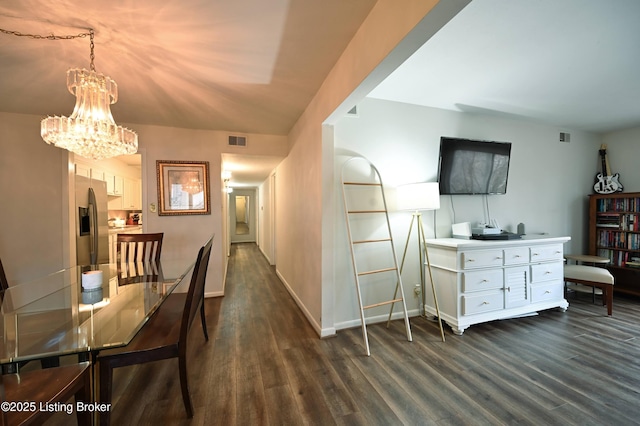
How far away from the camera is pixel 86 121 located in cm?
180

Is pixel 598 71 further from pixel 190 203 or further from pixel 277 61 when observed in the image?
pixel 190 203

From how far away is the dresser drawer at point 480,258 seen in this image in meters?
2.62

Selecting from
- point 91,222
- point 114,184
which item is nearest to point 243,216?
point 114,184

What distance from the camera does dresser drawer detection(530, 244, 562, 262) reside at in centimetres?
294

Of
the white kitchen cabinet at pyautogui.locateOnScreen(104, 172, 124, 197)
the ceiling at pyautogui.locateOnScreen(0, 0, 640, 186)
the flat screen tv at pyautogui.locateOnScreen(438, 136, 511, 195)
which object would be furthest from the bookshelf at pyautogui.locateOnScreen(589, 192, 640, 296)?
the white kitchen cabinet at pyautogui.locateOnScreen(104, 172, 124, 197)

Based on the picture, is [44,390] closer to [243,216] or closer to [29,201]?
[29,201]

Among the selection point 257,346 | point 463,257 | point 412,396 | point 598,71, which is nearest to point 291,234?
point 257,346

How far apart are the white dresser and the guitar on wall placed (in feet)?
6.22

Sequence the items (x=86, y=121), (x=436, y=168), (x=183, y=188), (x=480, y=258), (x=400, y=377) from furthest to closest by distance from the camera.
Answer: (x=183, y=188) < (x=436, y=168) < (x=480, y=258) < (x=400, y=377) < (x=86, y=121)

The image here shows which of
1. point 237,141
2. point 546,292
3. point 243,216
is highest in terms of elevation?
point 237,141

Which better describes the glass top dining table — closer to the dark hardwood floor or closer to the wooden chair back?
the wooden chair back

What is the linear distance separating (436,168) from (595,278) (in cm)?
239

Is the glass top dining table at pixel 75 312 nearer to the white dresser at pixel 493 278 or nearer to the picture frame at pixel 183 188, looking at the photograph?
the picture frame at pixel 183 188

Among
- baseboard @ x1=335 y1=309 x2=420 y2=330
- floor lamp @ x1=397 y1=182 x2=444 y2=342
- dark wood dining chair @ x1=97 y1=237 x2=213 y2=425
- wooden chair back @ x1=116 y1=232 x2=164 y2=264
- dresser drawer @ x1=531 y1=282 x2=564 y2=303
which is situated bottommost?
baseboard @ x1=335 y1=309 x2=420 y2=330
